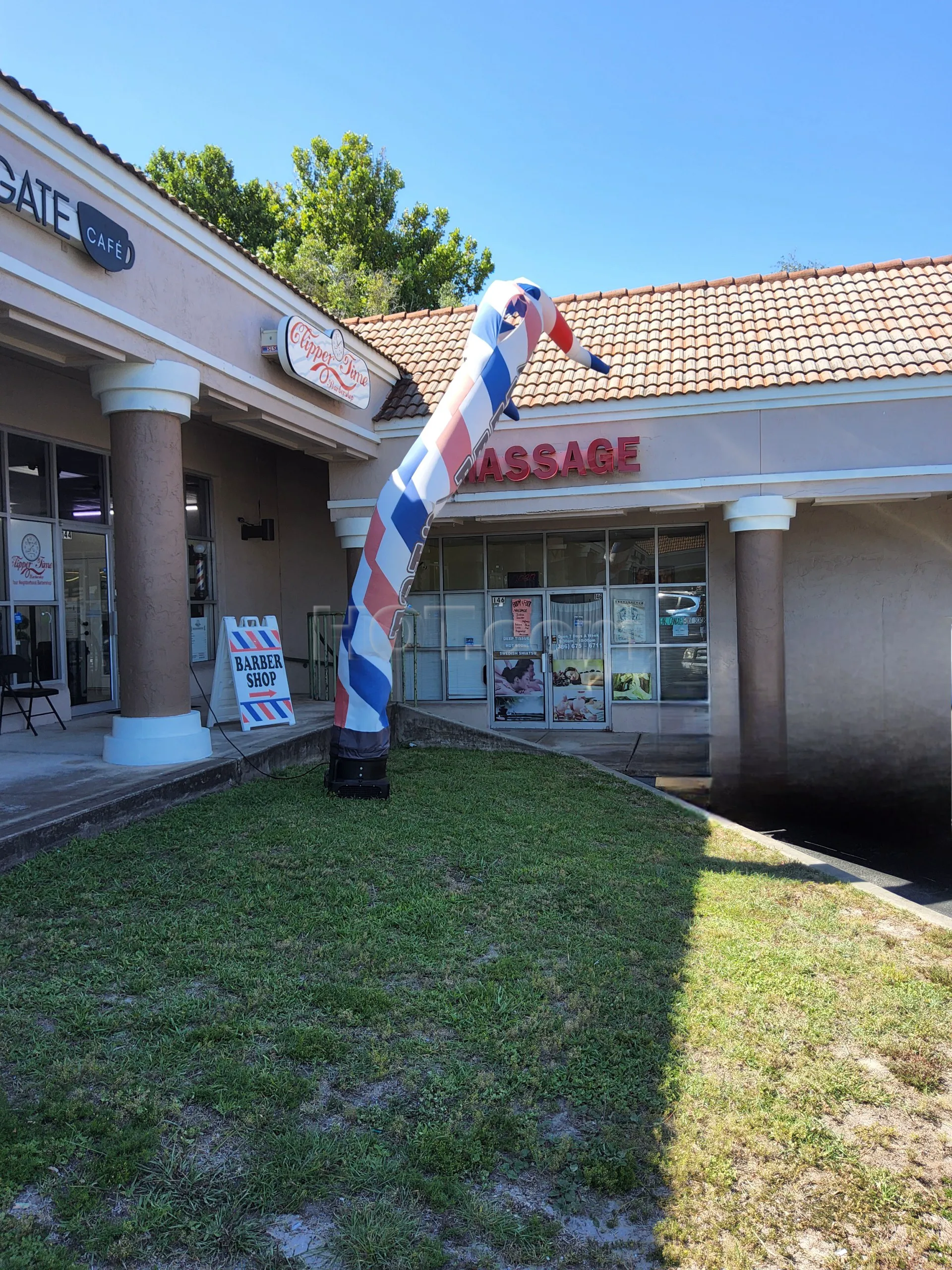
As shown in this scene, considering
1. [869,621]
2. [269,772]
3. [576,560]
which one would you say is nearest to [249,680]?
[269,772]

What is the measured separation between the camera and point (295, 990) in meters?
4.14

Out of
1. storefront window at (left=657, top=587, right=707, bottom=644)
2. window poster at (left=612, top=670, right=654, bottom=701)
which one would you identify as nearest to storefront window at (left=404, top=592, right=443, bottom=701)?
window poster at (left=612, top=670, right=654, bottom=701)

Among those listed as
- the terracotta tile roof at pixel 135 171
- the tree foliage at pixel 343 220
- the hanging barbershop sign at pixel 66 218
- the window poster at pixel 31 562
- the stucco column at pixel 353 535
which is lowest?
the window poster at pixel 31 562

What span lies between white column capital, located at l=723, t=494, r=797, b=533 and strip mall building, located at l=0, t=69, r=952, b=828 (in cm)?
4

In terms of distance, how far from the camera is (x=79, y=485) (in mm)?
11023

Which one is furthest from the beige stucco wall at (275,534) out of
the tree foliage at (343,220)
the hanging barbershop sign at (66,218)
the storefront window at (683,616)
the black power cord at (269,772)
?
the tree foliage at (343,220)

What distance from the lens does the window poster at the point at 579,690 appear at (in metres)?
14.6

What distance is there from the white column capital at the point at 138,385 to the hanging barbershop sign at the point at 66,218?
850 millimetres

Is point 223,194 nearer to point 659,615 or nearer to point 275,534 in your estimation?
point 275,534

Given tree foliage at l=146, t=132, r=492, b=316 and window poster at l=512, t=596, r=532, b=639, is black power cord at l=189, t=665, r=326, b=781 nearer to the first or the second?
window poster at l=512, t=596, r=532, b=639

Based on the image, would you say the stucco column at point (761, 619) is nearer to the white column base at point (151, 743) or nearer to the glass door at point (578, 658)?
the glass door at point (578, 658)

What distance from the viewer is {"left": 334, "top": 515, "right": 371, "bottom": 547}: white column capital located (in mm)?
12930

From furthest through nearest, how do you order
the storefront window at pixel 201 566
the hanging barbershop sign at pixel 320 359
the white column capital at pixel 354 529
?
the storefront window at pixel 201 566, the white column capital at pixel 354 529, the hanging barbershop sign at pixel 320 359

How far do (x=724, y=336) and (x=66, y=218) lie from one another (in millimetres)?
9184
